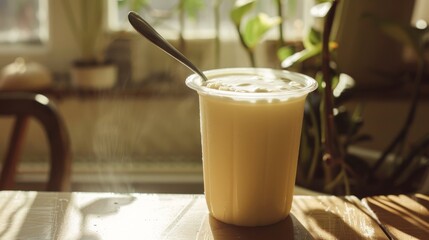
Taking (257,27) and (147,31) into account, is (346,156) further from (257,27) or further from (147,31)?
(147,31)

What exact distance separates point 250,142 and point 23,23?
1260 millimetres

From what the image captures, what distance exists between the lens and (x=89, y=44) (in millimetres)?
1557

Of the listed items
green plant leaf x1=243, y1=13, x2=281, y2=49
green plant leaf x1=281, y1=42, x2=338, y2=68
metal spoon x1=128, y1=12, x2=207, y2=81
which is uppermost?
metal spoon x1=128, y1=12, x2=207, y2=81

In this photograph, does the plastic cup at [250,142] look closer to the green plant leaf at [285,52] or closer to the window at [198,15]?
the green plant leaf at [285,52]

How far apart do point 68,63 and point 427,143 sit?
1.05 metres

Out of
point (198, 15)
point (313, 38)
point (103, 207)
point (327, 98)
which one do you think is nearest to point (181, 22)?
point (198, 15)

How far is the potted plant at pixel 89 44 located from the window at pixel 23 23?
101 mm

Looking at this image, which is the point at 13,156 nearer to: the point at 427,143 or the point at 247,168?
the point at 247,168

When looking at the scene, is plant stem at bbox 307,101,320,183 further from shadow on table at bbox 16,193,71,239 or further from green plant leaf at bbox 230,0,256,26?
shadow on table at bbox 16,193,71,239

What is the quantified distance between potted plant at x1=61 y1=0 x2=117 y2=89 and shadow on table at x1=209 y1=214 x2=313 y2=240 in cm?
95

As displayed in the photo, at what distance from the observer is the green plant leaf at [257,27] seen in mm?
915

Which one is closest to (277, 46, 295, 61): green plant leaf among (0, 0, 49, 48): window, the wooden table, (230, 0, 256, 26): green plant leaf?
(230, 0, 256, 26): green plant leaf

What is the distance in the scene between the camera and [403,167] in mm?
1075

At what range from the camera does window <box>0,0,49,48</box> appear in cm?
162
